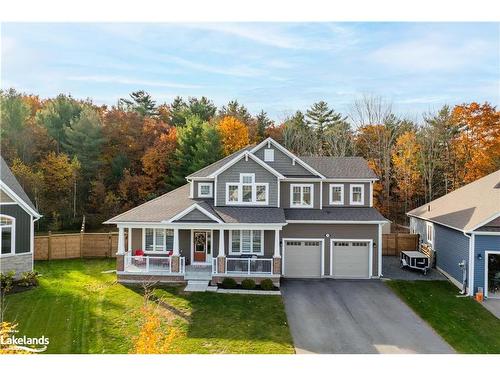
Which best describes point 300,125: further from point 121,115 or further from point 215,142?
point 121,115

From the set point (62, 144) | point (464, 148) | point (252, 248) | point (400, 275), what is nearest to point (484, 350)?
point (400, 275)

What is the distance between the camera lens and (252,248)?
1750 cm

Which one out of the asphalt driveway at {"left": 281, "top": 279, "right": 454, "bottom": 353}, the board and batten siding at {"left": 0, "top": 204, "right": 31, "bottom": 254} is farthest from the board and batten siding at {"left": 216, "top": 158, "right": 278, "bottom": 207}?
the board and batten siding at {"left": 0, "top": 204, "right": 31, "bottom": 254}

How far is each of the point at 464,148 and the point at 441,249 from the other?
14.7 meters

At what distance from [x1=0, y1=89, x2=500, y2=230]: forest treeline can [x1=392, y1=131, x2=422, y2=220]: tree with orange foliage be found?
8 cm

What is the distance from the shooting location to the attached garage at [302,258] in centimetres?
1784

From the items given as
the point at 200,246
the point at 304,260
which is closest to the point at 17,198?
the point at 200,246

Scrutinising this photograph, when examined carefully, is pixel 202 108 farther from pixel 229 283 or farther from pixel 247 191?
pixel 229 283

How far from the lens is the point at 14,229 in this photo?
50.5 ft

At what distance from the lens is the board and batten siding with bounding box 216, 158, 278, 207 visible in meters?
17.9

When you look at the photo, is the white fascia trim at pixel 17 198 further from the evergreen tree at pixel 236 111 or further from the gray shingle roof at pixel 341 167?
the evergreen tree at pixel 236 111

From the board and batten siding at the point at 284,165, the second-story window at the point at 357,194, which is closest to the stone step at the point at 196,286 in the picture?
the board and batten siding at the point at 284,165

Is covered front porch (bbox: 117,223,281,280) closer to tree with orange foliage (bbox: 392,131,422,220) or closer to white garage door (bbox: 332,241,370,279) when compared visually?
white garage door (bbox: 332,241,370,279)

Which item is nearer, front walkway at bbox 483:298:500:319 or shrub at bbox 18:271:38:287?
front walkway at bbox 483:298:500:319
